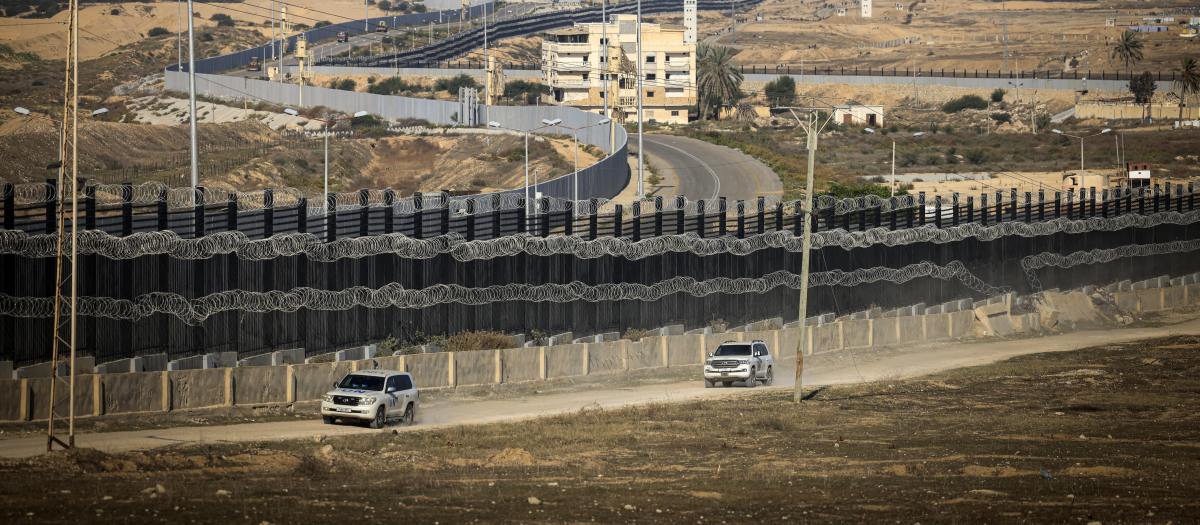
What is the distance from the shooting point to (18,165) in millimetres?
81688

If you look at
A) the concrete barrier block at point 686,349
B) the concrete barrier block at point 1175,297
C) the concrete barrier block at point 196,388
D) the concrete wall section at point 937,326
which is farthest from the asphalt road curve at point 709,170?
the concrete barrier block at point 196,388

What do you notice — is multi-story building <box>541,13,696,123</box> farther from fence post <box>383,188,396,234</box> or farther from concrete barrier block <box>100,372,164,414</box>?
concrete barrier block <box>100,372,164,414</box>

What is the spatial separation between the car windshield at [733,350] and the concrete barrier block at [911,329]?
13972 mm

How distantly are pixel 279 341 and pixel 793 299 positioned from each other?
997 inches

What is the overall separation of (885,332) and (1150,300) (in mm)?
24519

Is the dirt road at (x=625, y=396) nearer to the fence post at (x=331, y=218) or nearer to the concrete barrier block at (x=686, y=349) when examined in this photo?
the concrete barrier block at (x=686, y=349)

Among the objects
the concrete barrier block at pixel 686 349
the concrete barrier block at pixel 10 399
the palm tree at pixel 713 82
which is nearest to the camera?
the concrete barrier block at pixel 10 399

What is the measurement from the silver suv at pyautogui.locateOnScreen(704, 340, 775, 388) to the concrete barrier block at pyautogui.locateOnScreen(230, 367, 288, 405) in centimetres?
1456

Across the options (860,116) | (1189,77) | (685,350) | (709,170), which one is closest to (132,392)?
(685,350)

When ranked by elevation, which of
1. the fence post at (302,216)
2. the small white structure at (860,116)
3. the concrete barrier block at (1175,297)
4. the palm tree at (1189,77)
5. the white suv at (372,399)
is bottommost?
the concrete barrier block at (1175,297)

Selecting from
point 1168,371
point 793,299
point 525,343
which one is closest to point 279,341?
point 525,343

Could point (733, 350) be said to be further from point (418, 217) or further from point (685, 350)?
point (418, 217)

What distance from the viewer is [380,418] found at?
1118 inches

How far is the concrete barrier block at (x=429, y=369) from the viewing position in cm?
3425
